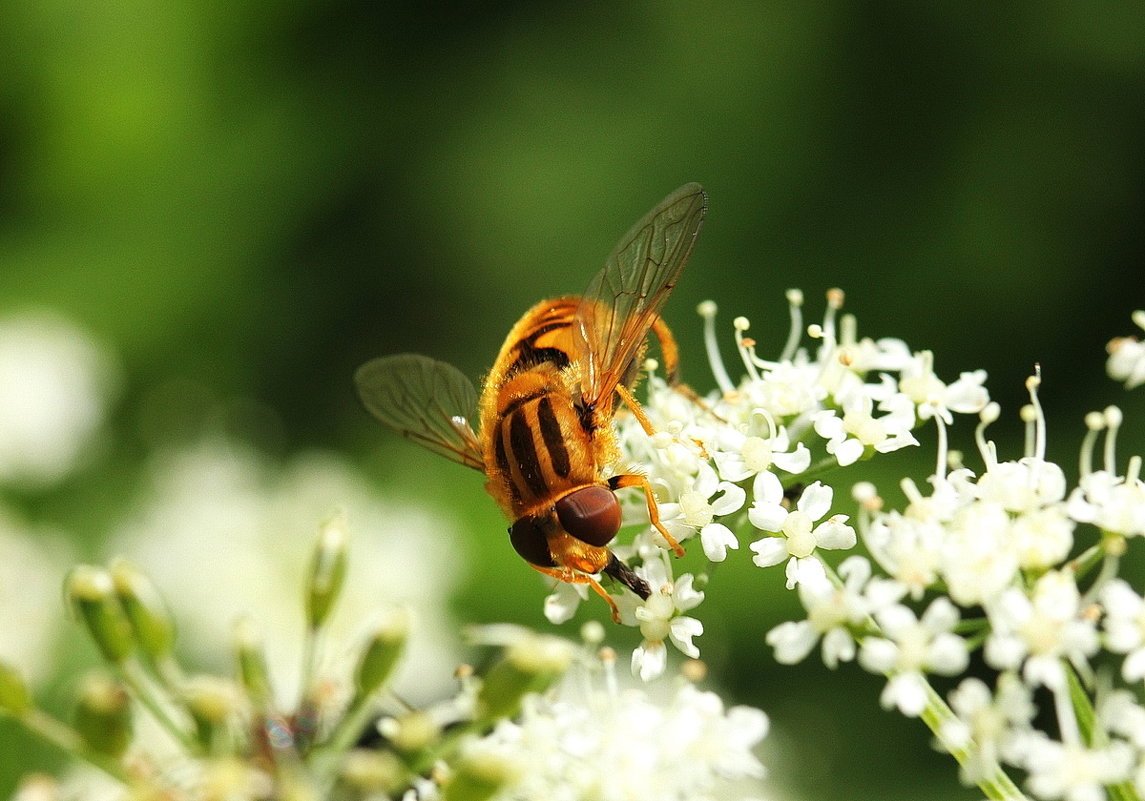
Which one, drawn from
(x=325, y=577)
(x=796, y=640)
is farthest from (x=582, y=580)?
(x=325, y=577)

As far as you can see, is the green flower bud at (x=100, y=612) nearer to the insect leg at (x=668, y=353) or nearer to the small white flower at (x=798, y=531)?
the small white flower at (x=798, y=531)

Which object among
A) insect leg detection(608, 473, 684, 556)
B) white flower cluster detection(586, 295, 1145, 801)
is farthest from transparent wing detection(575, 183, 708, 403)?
insect leg detection(608, 473, 684, 556)

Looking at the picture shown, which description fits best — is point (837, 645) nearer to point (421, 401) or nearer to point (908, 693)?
point (908, 693)

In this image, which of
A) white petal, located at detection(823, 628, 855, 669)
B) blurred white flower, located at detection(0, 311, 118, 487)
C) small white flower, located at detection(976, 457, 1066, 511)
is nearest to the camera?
white petal, located at detection(823, 628, 855, 669)

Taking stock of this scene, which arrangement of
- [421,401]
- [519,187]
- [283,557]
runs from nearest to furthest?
[421,401]
[283,557]
[519,187]

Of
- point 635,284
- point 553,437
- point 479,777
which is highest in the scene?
point 635,284

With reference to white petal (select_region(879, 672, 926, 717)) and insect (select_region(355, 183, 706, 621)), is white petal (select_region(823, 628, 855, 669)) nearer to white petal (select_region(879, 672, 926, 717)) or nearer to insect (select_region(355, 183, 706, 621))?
white petal (select_region(879, 672, 926, 717))
